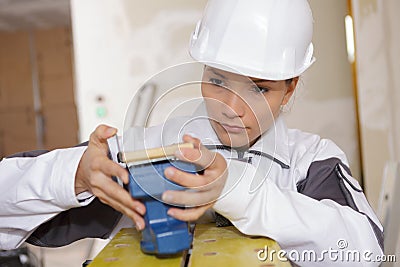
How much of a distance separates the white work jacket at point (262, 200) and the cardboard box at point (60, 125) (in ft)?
14.2

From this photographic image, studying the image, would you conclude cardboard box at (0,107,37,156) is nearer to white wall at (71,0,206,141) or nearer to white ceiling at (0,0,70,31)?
white ceiling at (0,0,70,31)

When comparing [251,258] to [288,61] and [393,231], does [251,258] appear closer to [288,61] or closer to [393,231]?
[288,61]

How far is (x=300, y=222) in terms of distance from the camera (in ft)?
2.38

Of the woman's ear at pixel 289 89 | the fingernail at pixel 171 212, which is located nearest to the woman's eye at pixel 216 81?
the woman's ear at pixel 289 89

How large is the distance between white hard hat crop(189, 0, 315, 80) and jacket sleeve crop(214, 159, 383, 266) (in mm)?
166

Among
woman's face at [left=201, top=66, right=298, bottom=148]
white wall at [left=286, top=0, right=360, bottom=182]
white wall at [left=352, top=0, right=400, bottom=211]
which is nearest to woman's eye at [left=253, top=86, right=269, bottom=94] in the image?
woman's face at [left=201, top=66, right=298, bottom=148]

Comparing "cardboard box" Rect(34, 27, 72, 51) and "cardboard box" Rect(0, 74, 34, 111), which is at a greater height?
"cardboard box" Rect(34, 27, 72, 51)

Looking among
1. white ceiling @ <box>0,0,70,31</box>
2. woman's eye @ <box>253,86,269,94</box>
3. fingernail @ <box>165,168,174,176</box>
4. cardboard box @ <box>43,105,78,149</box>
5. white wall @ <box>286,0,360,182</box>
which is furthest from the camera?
cardboard box @ <box>43,105,78,149</box>

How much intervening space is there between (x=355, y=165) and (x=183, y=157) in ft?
6.82

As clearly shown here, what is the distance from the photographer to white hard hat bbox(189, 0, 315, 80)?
0.80 metres

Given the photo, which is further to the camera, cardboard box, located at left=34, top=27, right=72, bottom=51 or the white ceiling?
cardboard box, located at left=34, top=27, right=72, bottom=51

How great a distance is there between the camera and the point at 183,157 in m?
0.62

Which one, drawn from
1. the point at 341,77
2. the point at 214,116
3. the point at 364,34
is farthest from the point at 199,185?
the point at 341,77

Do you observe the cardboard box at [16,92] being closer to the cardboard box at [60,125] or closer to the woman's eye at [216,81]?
the cardboard box at [60,125]
